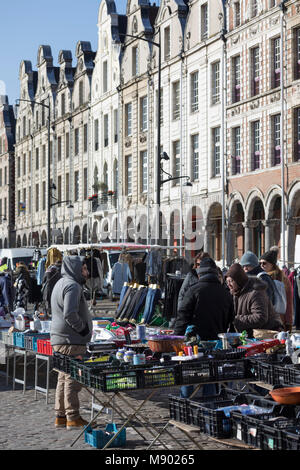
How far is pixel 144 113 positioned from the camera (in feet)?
143

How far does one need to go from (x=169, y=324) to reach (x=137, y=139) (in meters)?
23.6

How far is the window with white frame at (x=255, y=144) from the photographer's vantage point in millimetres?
33562

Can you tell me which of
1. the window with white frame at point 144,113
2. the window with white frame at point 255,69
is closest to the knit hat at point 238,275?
the window with white frame at point 255,69

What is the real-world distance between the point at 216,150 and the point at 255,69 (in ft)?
14.5

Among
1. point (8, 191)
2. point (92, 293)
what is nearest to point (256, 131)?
point (92, 293)

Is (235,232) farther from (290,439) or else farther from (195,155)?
(290,439)

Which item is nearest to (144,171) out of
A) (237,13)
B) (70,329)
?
(237,13)

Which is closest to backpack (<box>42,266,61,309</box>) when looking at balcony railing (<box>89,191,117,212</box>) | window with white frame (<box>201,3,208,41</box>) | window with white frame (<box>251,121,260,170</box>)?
window with white frame (<box>251,121,260,170</box>)

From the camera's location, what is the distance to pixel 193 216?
39.0 metres

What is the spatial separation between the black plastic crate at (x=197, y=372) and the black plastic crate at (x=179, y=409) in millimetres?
Answer: 881

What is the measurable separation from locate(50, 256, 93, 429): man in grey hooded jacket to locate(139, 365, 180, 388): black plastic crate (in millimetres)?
1837

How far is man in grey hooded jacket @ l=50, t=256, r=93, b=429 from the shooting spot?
930 cm

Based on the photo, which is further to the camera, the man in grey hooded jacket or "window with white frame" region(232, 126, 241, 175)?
"window with white frame" region(232, 126, 241, 175)

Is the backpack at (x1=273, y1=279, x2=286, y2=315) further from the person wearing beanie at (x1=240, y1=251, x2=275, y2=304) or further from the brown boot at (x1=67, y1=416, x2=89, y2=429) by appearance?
the brown boot at (x1=67, y1=416, x2=89, y2=429)
